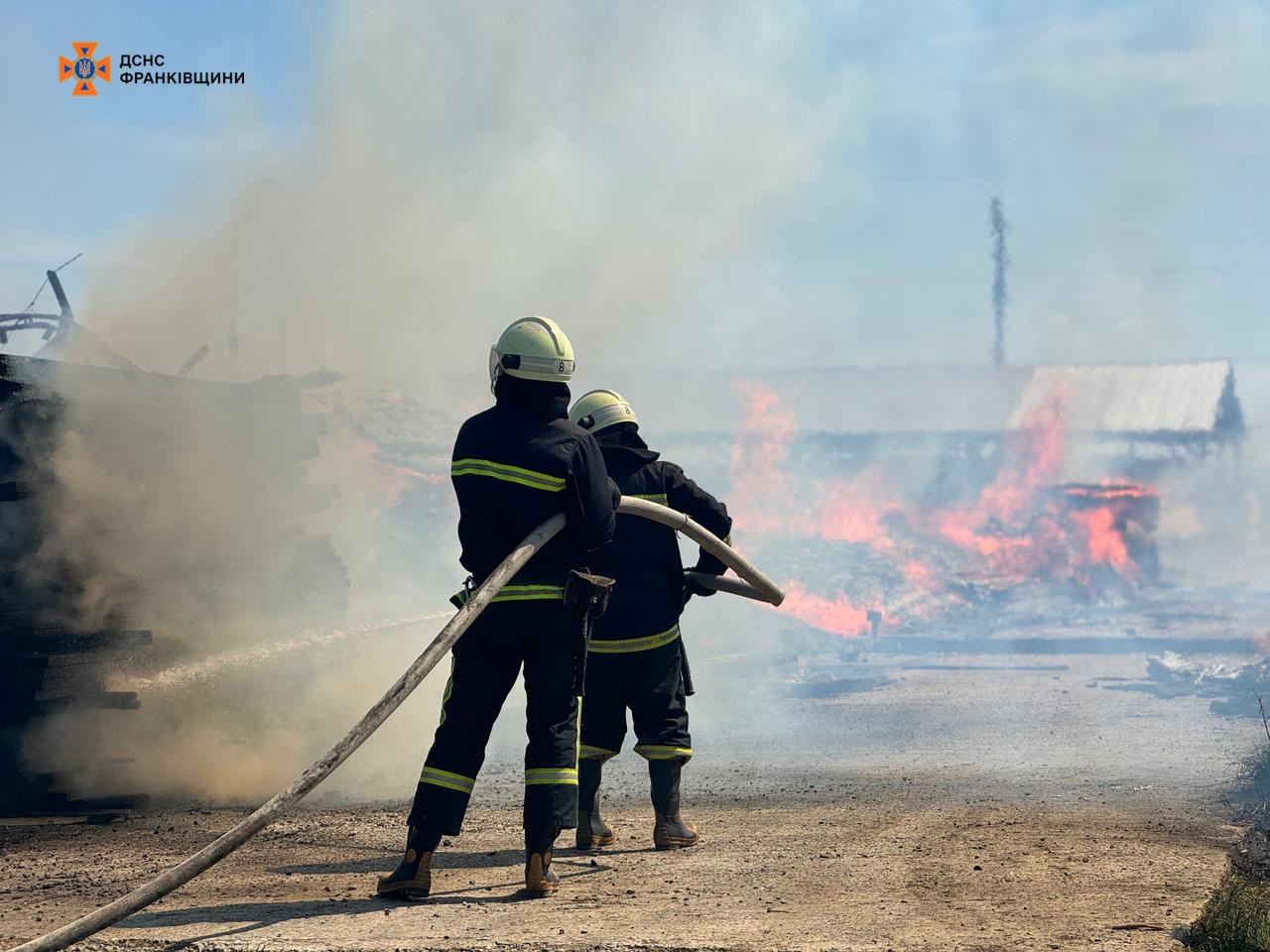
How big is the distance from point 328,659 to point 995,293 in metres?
40.2

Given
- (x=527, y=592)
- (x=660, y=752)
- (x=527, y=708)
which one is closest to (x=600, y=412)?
(x=527, y=592)

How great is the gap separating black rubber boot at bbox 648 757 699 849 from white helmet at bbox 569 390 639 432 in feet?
5.75

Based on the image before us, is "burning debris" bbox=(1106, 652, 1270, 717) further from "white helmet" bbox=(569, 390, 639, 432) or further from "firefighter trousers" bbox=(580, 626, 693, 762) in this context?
"white helmet" bbox=(569, 390, 639, 432)

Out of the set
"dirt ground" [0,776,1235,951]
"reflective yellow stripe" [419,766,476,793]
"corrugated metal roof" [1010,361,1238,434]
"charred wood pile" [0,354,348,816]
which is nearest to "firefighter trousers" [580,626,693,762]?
"dirt ground" [0,776,1235,951]

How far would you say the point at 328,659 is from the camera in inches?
506

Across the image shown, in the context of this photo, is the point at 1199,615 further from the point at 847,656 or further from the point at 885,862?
the point at 885,862

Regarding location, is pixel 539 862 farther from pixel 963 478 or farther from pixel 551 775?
pixel 963 478

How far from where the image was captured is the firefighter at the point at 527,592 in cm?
577

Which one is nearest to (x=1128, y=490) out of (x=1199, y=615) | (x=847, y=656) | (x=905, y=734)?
(x=1199, y=615)

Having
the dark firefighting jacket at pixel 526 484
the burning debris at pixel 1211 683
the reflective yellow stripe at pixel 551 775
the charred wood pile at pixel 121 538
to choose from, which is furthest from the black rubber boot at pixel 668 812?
the burning debris at pixel 1211 683

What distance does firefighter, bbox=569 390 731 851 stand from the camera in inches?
278

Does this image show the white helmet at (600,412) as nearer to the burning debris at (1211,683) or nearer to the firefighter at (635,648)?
the firefighter at (635,648)

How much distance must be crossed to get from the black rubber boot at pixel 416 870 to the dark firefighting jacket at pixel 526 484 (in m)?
1.03

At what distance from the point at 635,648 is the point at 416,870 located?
185cm
